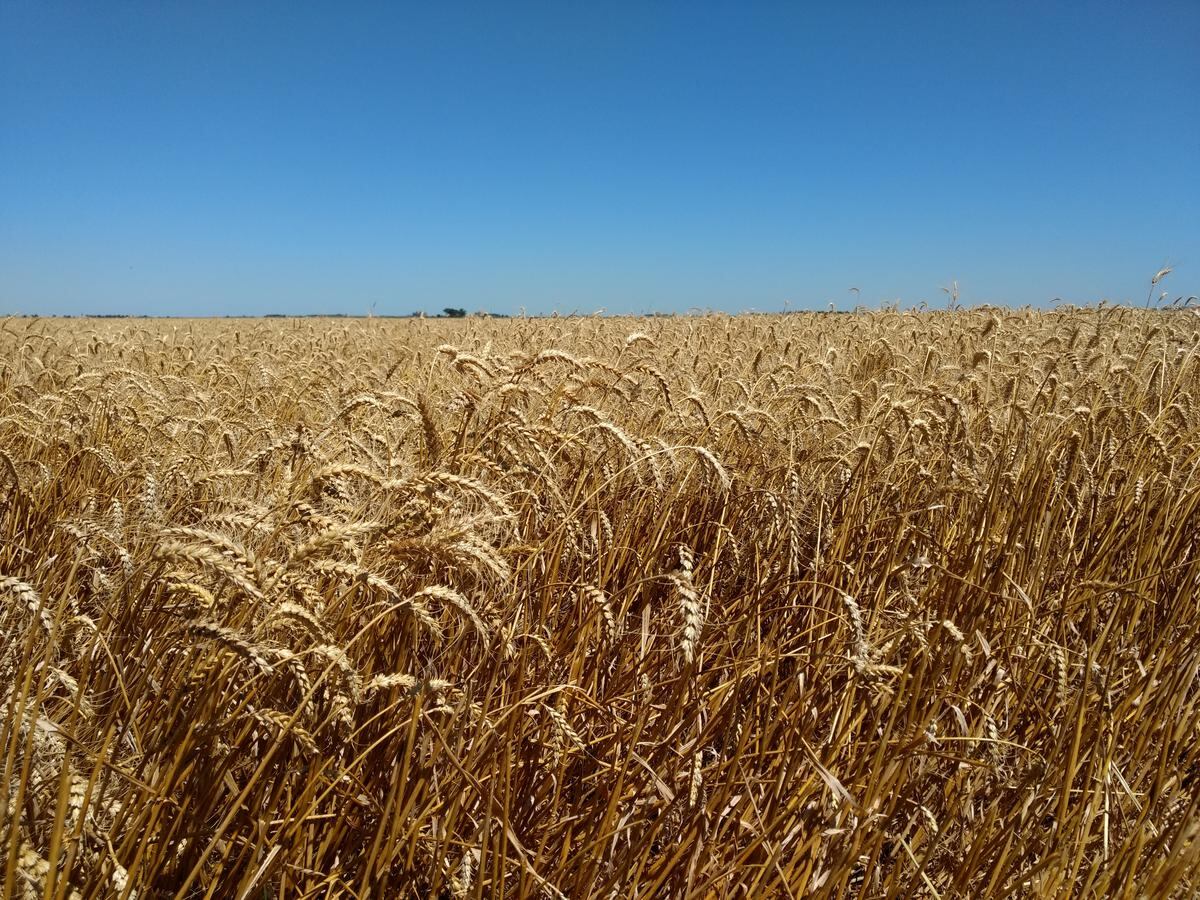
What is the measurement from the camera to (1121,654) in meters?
1.79

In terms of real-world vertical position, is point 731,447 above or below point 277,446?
below

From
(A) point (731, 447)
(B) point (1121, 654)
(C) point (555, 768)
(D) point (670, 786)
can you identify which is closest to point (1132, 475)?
(B) point (1121, 654)

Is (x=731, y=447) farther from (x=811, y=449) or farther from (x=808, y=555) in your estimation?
(x=808, y=555)

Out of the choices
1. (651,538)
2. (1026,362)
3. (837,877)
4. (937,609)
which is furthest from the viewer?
(1026,362)

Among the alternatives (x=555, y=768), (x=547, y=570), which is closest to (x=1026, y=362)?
(x=547, y=570)

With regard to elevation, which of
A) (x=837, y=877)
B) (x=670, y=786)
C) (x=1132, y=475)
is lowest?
(x=670, y=786)

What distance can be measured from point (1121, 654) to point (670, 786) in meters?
1.28

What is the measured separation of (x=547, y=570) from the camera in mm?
1736

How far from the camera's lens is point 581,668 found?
157 centimetres

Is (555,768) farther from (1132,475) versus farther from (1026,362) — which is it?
Answer: (1026,362)

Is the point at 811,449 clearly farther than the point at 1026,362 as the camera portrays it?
No

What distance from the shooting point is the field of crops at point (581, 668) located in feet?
3.32

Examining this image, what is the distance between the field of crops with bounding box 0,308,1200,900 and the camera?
3.32ft

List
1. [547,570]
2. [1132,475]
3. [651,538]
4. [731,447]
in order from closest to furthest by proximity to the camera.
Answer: [547,570]
[651,538]
[1132,475]
[731,447]
